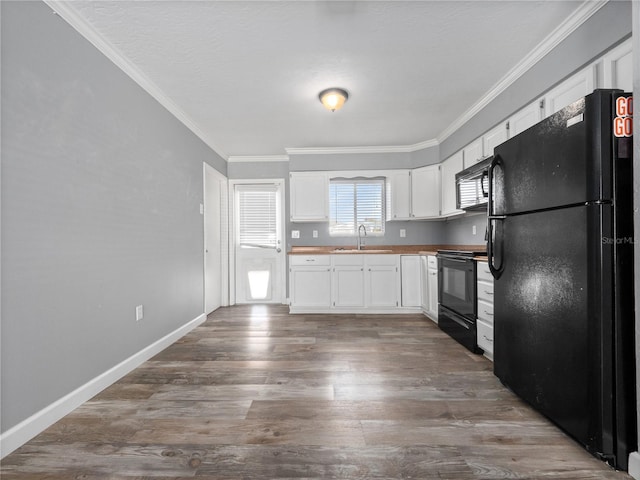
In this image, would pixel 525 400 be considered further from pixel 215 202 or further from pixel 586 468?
pixel 215 202

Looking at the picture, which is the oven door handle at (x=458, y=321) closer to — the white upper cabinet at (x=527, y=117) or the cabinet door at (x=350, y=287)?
the cabinet door at (x=350, y=287)

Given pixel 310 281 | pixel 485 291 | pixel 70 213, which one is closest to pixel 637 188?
pixel 485 291

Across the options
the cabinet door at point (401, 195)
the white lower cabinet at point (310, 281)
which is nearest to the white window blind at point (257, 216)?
the white lower cabinet at point (310, 281)

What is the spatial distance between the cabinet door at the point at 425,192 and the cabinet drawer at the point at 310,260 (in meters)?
1.46

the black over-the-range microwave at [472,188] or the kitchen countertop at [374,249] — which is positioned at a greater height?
the black over-the-range microwave at [472,188]

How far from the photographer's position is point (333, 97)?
9.52ft

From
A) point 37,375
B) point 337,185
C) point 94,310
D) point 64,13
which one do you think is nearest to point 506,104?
point 337,185

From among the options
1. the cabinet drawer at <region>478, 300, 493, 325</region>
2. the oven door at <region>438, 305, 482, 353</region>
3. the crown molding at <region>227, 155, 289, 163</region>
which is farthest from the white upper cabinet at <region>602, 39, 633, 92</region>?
the crown molding at <region>227, 155, 289, 163</region>

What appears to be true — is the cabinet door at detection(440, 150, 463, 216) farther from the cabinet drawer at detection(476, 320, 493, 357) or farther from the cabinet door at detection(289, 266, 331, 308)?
the cabinet door at detection(289, 266, 331, 308)

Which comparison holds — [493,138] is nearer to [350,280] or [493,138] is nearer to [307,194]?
[350,280]

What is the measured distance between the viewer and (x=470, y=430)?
1.63 metres

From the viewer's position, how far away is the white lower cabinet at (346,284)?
14.0ft

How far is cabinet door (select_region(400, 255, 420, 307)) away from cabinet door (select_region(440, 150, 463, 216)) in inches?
30.6

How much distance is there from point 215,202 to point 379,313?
9.69ft
